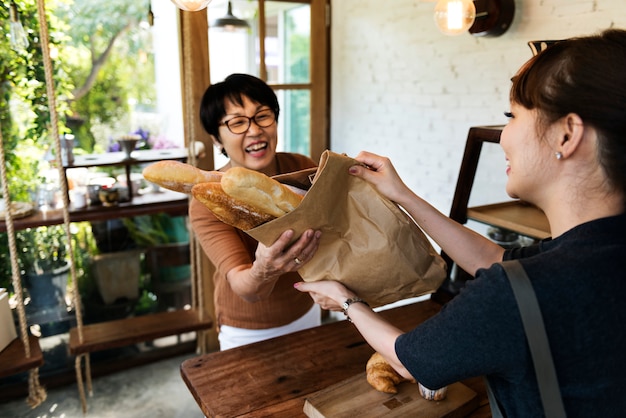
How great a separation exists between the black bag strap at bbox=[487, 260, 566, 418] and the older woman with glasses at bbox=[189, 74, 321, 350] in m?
0.75

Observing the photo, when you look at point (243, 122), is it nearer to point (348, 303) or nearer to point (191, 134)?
point (348, 303)

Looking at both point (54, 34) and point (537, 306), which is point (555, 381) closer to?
point (537, 306)

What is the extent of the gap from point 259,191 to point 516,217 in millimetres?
1049

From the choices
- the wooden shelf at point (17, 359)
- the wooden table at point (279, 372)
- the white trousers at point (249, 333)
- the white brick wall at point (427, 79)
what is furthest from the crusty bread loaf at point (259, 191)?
the wooden shelf at point (17, 359)

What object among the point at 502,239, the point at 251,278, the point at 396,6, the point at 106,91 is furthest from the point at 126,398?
the point at 396,6

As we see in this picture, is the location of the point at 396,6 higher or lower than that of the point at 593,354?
higher

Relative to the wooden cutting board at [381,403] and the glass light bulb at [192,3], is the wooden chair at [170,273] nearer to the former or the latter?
the glass light bulb at [192,3]

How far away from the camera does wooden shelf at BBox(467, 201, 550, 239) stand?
5.15 feet

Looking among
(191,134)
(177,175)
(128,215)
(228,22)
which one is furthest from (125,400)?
(177,175)

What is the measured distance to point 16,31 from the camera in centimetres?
225

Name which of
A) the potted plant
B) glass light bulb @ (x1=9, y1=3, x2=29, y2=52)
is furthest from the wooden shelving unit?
glass light bulb @ (x1=9, y1=3, x2=29, y2=52)

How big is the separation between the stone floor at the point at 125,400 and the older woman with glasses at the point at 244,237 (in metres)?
1.29

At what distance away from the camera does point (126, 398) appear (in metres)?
2.90

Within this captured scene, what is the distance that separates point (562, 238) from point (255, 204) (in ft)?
1.75
